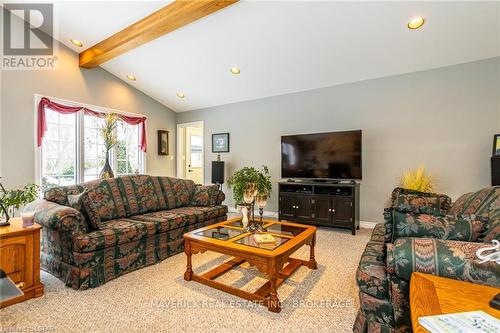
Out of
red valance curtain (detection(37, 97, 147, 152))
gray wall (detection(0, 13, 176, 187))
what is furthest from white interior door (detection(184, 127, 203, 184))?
red valance curtain (detection(37, 97, 147, 152))

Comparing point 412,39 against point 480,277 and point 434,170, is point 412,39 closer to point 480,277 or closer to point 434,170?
point 434,170

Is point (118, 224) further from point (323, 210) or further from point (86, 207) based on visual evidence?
point (323, 210)

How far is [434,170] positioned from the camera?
379 cm

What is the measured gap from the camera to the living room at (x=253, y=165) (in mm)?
1690

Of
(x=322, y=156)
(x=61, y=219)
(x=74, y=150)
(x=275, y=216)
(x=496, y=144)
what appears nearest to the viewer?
(x=61, y=219)

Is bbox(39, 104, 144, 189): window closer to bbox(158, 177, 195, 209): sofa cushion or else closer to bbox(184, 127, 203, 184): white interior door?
bbox(184, 127, 203, 184): white interior door

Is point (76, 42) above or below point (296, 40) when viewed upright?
above

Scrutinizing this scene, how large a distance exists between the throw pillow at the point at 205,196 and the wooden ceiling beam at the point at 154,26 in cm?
226

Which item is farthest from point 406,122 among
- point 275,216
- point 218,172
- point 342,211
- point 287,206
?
point 218,172

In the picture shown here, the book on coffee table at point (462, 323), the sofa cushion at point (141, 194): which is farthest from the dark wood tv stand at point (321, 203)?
the book on coffee table at point (462, 323)

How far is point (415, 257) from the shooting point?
120cm

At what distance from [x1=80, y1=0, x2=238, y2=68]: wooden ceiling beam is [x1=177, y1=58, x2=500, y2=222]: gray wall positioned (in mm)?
2447

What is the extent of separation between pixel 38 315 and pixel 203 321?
3.95 ft

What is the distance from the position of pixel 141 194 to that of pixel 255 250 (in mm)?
2061
